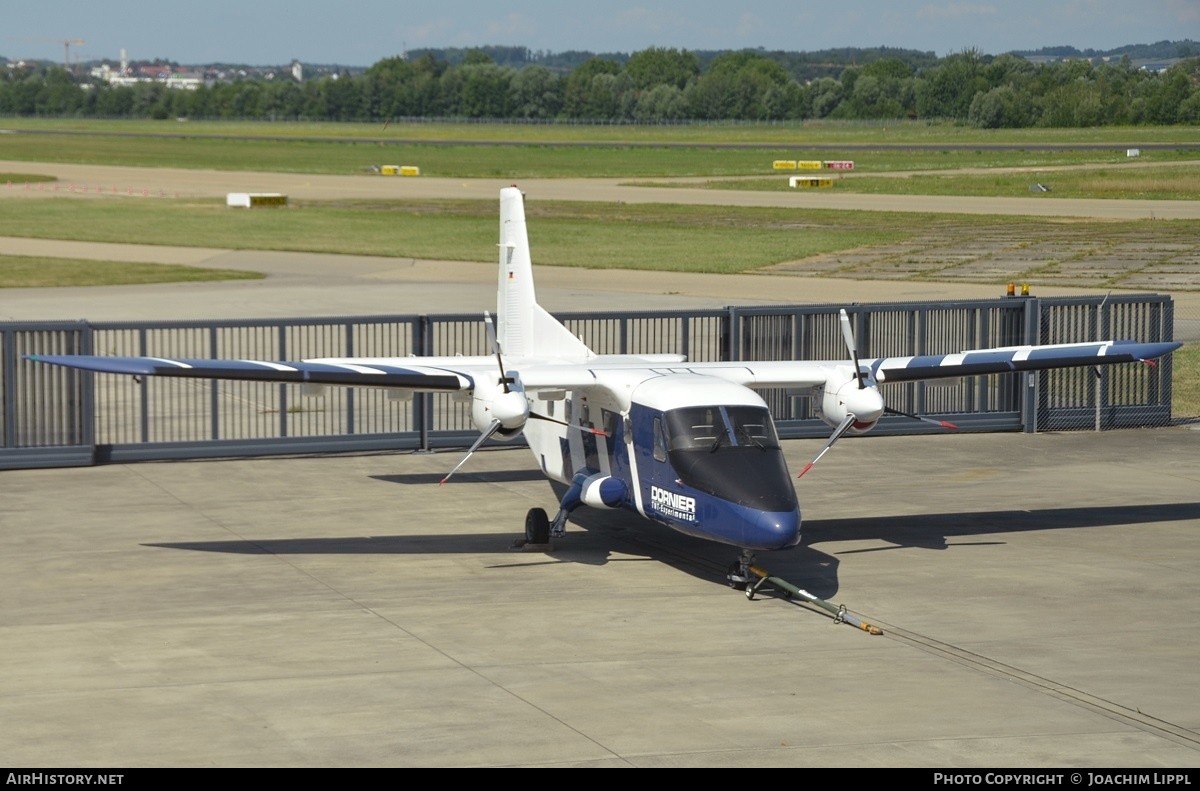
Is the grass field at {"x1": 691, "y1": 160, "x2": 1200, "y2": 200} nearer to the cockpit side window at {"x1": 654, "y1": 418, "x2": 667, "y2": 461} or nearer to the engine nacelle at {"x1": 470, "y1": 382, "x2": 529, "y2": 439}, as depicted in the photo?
the cockpit side window at {"x1": 654, "y1": 418, "x2": 667, "y2": 461}

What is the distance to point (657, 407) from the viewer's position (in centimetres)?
1938

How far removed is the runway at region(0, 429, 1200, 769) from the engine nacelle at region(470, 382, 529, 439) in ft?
6.01

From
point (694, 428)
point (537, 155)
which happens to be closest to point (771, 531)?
point (694, 428)

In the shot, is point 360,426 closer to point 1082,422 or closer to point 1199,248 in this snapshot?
point 1082,422

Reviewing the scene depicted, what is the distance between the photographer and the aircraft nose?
17750mm

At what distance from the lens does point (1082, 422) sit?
30.6 meters

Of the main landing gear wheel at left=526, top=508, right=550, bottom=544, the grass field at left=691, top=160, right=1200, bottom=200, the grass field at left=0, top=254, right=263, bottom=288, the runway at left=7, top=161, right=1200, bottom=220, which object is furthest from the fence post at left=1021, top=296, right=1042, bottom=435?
the grass field at left=691, top=160, right=1200, bottom=200

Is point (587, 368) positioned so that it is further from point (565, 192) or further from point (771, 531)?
point (565, 192)

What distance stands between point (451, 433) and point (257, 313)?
18.3 metres

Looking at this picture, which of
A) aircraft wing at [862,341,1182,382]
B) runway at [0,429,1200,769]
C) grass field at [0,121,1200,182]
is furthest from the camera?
grass field at [0,121,1200,182]

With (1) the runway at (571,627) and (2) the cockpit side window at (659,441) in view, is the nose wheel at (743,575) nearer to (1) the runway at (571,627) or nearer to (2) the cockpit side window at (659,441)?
(1) the runway at (571,627)

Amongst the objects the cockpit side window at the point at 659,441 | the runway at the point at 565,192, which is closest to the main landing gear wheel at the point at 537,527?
the cockpit side window at the point at 659,441
